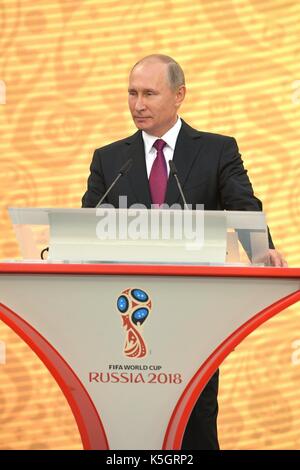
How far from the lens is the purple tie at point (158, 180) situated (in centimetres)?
276

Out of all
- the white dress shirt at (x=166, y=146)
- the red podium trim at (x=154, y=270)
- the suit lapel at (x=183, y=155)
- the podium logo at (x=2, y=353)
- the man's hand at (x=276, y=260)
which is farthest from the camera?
the podium logo at (x=2, y=353)

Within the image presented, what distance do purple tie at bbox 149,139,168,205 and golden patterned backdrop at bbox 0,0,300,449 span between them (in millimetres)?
1199

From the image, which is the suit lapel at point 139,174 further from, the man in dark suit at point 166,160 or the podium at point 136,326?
the podium at point 136,326

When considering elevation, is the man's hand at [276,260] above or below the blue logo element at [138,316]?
above

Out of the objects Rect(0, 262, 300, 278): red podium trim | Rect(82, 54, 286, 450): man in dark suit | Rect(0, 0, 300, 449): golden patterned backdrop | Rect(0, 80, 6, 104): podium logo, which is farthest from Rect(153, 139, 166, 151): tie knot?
Rect(0, 80, 6, 104): podium logo

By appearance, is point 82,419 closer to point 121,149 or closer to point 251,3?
point 121,149

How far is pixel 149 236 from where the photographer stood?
2186 mm

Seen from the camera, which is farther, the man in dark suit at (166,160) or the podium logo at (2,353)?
the podium logo at (2,353)

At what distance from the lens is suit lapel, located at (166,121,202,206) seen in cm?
271

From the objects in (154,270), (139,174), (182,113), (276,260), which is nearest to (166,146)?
(139,174)

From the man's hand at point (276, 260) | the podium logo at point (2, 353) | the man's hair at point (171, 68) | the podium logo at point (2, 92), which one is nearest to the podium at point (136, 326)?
the man's hand at point (276, 260)

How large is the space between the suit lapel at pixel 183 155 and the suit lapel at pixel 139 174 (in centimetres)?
7

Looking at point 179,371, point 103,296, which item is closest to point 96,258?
point 103,296

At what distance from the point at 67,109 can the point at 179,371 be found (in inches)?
80.3
